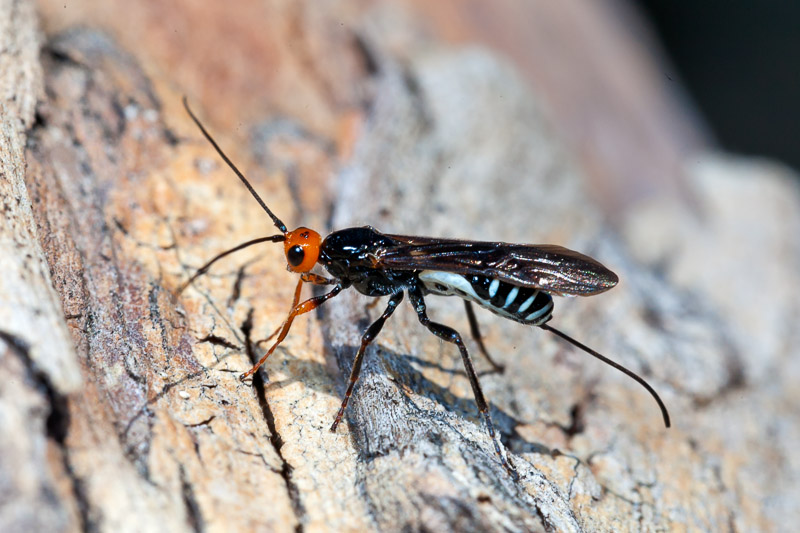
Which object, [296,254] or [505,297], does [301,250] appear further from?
[505,297]

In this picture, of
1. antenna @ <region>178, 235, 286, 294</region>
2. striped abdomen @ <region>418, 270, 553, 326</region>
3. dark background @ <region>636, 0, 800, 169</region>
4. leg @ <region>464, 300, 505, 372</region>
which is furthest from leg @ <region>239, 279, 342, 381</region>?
dark background @ <region>636, 0, 800, 169</region>

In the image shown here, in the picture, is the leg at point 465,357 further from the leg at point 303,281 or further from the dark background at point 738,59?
the dark background at point 738,59

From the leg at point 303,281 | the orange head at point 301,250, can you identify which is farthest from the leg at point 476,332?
the orange head at point 301,250

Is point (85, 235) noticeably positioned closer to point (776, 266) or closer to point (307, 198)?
point (307, 198)

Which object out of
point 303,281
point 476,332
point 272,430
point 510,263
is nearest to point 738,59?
point 476,332

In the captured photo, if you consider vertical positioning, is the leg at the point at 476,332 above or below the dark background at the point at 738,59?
below

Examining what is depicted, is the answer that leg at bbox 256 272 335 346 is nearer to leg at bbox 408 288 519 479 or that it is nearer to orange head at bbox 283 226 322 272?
orange head at bbox 283 226 322 272

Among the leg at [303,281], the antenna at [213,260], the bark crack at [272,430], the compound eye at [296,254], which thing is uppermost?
the antenna at [213,260]
